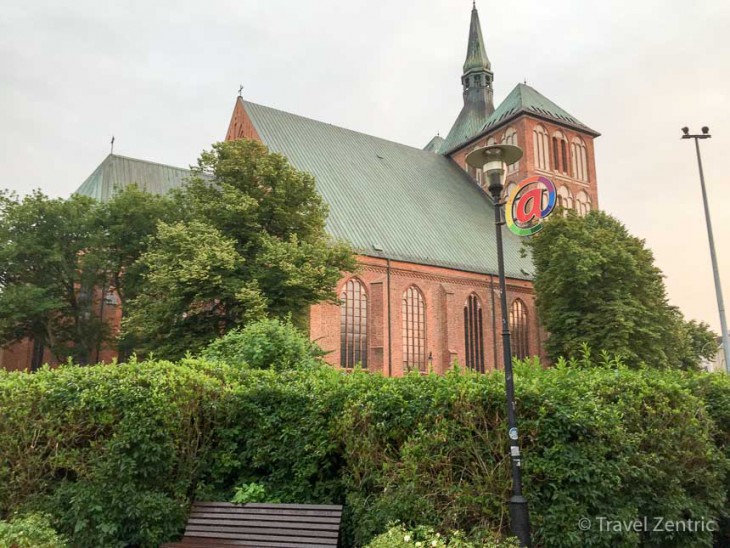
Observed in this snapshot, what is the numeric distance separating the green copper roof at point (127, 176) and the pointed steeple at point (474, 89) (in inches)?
786

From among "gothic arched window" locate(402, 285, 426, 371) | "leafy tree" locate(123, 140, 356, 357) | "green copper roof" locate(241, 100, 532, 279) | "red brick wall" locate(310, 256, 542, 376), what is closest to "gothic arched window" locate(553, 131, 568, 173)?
"green copper roof" locate(241, 100, 532, 279)

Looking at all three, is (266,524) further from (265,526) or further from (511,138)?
(511,138)

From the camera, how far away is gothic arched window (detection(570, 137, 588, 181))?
40375mm

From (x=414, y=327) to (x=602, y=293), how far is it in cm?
850

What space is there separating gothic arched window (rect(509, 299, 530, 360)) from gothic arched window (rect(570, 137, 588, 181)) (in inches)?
469

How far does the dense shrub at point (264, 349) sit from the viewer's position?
1196 centimetres

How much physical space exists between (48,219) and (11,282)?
2.70 m

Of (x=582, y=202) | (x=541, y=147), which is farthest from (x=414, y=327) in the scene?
(x=582, y=202)

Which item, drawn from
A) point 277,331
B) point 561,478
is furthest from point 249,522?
point 277,331

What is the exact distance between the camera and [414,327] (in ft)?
94.9

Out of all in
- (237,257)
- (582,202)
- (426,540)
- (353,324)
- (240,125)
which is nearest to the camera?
(426,540)

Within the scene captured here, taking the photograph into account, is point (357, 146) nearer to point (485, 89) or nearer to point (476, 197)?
point (476, 197)

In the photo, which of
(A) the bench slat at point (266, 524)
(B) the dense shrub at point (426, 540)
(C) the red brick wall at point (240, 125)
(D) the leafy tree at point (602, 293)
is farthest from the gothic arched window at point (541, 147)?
(B) the dense shrub at point (426, 540)

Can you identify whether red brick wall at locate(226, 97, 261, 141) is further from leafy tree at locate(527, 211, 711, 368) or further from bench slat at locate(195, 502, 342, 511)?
bench slat at locate(195, 502, 342, 511)
